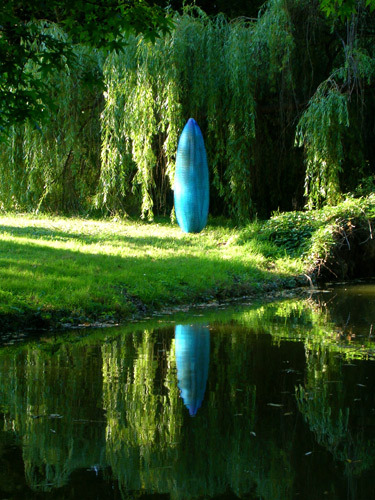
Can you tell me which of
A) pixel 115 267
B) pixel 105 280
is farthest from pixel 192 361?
pixel 115 267

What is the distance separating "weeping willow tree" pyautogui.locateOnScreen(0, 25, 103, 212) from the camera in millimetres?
15805

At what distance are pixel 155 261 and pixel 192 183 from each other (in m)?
4.26

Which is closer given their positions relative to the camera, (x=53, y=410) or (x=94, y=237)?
(x=53, y=410)

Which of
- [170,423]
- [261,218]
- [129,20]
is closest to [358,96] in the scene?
[261,218]

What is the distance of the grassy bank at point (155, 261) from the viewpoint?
809cm

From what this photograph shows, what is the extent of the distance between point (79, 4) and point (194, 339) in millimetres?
3355

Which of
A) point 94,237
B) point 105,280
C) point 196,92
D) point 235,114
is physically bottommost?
point 105,280

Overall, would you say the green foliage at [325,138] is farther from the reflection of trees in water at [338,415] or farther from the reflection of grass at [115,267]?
the reflection of trees in water at [338,415]

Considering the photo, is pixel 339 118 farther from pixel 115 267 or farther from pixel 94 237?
pixel 115 267


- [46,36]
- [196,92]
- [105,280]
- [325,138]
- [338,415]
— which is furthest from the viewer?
[196,92]

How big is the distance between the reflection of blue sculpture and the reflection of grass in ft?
3.96

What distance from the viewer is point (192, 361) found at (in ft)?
20.3

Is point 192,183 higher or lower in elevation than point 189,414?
higher

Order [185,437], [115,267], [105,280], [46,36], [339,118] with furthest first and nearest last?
[339,118] → [115,267] → [105,280] → [46,36] → [185,437]
